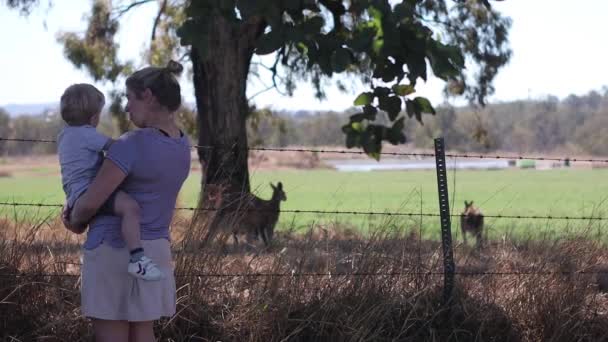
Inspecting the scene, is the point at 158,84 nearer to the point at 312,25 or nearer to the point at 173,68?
the point at 173,68

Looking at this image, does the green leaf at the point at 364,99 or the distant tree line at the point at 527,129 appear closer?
the green leaf at the point at 364,99

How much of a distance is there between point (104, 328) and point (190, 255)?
1797 millimetres

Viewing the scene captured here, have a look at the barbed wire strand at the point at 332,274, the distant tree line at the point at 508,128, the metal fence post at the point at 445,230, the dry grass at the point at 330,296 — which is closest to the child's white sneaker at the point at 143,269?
the dry grass at the point at 330,296

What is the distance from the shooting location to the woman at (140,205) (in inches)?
169

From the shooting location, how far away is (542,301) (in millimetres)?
6500

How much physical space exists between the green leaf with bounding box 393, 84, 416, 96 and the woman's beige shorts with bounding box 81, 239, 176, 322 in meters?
3.54

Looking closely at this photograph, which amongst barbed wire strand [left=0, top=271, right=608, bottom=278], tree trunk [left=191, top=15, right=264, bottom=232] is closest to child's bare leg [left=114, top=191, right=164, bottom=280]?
barbed wire strand [left=0, top=271, right=608, bottom=278]

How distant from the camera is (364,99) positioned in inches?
306

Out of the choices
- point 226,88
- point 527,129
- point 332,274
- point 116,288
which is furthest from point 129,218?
point 527,129

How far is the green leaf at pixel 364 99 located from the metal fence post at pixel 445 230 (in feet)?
4.56

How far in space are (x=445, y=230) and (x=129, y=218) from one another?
9.17 ft

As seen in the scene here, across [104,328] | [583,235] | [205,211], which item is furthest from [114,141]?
[583,235]

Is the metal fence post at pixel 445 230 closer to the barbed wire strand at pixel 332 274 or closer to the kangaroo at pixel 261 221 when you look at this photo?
the barbed wire strand at pixel 332 274

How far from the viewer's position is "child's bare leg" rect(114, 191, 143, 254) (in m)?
4.24
